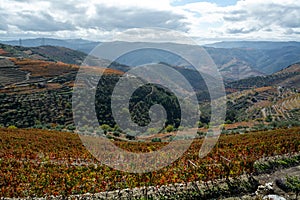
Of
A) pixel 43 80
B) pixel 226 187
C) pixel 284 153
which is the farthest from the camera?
pixel 43 80

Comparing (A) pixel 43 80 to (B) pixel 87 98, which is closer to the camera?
(B) pixel 87 98

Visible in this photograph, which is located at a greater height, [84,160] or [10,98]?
[84,160]

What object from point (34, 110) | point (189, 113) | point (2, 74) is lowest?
point (189, 113)

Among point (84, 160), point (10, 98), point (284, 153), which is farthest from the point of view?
point (10, 98)

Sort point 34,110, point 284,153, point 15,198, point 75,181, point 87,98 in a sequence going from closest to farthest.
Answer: point 15,198 < point 75,181 < point 284,153 < point 34,110 < point 87,98

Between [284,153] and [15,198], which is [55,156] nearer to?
[15,198]

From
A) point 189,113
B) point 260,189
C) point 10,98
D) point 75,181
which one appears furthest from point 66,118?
point 260,189

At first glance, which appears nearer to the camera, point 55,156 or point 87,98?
point 55,156

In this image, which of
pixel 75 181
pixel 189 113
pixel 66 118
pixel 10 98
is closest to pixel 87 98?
pixel 66 118

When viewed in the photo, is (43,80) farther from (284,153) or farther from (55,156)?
(284,153)
